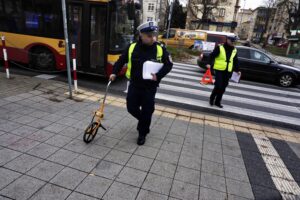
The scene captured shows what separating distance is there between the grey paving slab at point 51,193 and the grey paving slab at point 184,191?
1.27 m

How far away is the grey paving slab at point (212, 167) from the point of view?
11.8 feet

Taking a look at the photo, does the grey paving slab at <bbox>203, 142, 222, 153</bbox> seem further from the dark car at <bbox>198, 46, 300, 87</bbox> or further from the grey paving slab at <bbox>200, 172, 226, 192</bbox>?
the dark car at <bbox>198, 46, 300, 87</bbox>

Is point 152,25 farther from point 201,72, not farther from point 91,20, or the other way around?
point 201,72

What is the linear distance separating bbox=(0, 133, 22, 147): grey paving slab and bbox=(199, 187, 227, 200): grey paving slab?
9.44 ft

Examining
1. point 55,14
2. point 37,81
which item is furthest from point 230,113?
point 55,14

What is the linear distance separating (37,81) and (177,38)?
18.1 meters

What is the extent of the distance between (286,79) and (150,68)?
9.53 m

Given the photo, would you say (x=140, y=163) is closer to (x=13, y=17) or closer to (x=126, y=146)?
(x=126, y=146)

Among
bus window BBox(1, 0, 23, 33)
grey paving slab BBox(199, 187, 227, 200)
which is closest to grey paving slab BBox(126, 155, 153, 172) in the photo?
grey paving slab BBox(199, 187, 227, 200)

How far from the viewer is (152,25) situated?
3621mm

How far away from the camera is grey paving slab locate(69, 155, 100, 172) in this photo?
3338 millimetres

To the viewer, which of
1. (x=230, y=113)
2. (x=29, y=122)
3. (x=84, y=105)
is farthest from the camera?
(x=230, y=113)

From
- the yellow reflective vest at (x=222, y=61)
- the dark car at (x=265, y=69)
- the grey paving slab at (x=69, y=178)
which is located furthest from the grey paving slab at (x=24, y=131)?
the dark car at (x=265, y=69)

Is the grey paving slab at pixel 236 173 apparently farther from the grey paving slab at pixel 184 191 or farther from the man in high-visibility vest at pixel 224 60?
the man in high-visibility vest at pixel 224 60
